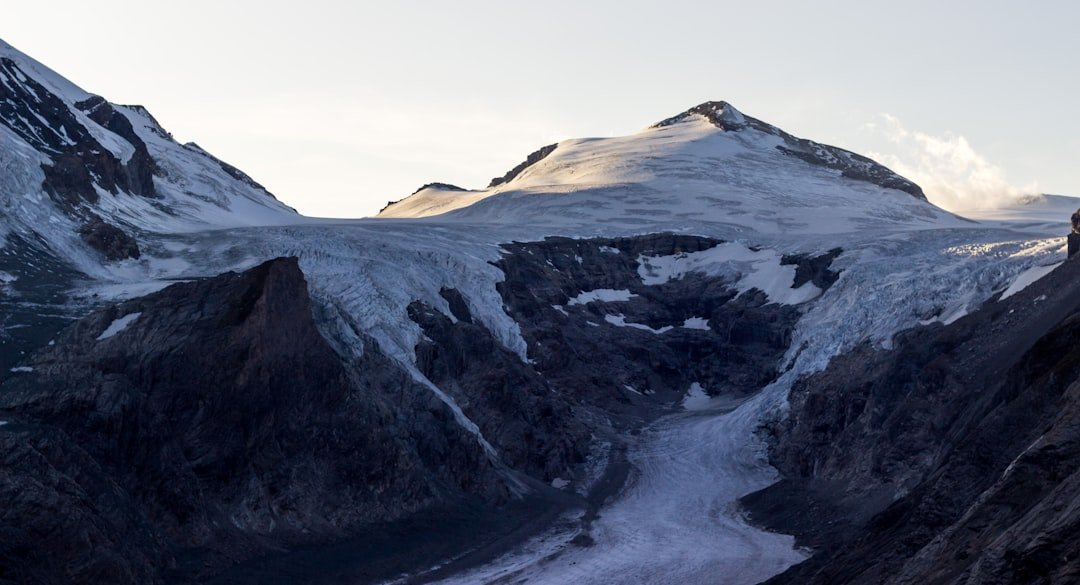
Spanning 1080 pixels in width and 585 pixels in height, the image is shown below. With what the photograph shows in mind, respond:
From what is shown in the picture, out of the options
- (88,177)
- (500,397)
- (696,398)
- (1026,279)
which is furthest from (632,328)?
(88,177)

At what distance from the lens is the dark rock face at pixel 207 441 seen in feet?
174

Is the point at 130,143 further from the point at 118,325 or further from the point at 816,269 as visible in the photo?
the point at 816,269

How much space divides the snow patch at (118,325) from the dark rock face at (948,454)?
33383 mm

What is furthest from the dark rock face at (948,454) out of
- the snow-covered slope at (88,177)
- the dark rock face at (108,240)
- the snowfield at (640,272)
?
the snow-covered slope at (88,177)

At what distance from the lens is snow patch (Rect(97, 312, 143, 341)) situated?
223 ft

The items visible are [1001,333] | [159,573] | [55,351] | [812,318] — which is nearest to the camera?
[159,573]

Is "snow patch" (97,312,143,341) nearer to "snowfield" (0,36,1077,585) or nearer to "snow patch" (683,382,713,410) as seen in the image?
"snowfield" (0,36,1077,585)

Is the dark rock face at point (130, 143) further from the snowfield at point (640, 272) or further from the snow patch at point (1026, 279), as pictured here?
the snow patch at point (1026, 279)

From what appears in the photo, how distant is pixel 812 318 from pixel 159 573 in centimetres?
6822

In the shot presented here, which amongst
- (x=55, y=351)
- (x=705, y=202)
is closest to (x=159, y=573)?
(x=55, y=351)

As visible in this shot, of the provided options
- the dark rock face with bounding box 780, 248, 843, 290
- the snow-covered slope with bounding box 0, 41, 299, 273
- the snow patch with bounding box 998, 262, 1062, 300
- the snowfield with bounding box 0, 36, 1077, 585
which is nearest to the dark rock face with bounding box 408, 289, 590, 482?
the snowfield with bounding box 0, 36, 1077, 585

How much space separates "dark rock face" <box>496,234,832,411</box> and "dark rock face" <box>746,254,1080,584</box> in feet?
56.2

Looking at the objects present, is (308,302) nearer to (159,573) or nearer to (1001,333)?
(159,573)

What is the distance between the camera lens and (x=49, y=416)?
195 feet
